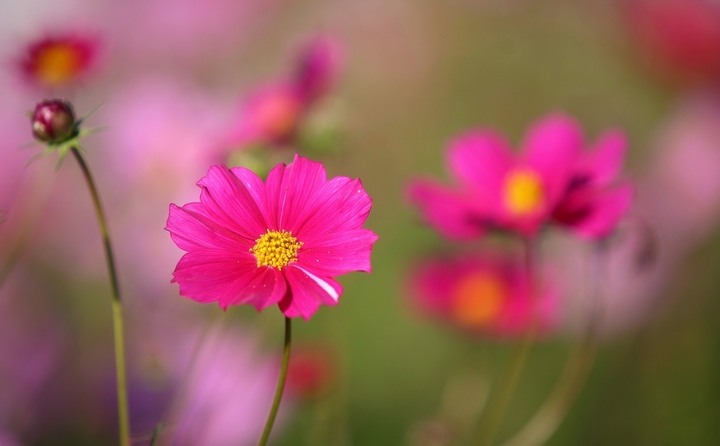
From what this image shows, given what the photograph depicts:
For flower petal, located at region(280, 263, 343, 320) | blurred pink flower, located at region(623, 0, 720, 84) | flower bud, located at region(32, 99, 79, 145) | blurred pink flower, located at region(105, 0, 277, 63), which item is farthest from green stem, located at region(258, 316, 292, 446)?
blurred pink flower, located at region(105, 0, 277, 63)

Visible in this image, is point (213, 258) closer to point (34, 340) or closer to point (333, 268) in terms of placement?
point (333, 268)

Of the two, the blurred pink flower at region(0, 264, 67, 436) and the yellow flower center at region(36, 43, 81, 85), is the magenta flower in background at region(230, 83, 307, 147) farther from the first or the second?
the blurred pink flower at region(0, 264, 67, 436)

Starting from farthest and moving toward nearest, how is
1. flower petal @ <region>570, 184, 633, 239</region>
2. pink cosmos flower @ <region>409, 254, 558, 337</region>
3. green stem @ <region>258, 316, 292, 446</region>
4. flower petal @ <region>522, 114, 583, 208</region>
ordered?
pink cosmos flower @ <region>409, 254, 558, 337</region> → flower petal @ <region>522, 114, 583, 208</region> → flower petal @ <region>570, 184, 633, 239</region> → green stem @ <region>258, 316, 292, 446</region>

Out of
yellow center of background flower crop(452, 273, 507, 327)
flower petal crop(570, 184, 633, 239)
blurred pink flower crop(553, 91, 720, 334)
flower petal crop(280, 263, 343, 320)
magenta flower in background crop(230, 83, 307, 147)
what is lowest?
flower petal crop(280, 263, 343, 320)

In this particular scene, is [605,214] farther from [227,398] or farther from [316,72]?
[227,398]

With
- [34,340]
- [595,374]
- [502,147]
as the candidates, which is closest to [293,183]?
[502,147]

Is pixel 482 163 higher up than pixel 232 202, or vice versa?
pixel 482 163

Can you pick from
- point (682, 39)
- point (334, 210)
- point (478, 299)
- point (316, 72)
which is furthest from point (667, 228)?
point (334, 210)
